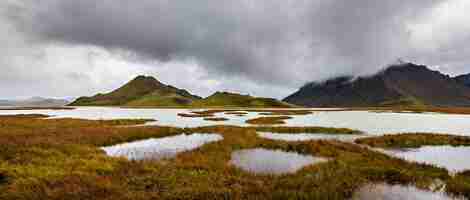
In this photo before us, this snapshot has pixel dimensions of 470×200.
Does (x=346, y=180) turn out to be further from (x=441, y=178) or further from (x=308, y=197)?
(x=441, y=178)

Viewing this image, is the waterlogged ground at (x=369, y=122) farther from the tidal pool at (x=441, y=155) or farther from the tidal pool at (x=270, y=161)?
the tidal pool at (x=270, y=161)

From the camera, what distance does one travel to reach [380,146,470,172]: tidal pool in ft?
48.9

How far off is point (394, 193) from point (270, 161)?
24.3 ft

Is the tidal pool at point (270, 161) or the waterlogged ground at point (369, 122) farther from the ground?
the waterlogged ground at point (369, 122)

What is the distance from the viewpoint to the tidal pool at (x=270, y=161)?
1405 cm

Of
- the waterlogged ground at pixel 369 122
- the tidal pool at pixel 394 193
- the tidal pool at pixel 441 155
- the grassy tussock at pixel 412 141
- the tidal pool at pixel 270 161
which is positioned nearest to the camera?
the tidal pool at pixel 394 193

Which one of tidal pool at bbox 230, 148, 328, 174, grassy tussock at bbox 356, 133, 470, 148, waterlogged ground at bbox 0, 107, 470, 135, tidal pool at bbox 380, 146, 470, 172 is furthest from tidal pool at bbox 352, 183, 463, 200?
waterlogged ground at bbox 0, 107, 470, 135

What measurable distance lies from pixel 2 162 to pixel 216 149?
42.2 ft

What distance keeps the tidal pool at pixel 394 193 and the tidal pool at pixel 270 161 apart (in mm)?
4132

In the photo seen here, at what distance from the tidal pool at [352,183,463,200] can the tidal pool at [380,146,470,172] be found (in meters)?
5.56

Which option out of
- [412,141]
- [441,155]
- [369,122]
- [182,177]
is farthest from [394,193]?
[369,122]

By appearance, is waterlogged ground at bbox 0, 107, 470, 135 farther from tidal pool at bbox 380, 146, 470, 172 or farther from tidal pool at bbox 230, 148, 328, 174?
tidal pool at bbox 230, 148, 328, 174

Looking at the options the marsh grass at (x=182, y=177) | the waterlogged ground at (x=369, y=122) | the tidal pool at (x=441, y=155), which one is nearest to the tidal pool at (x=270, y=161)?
the marsh grass at (x=182, y=177)

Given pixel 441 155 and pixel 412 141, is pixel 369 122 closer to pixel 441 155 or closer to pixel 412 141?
pixel 412 141
